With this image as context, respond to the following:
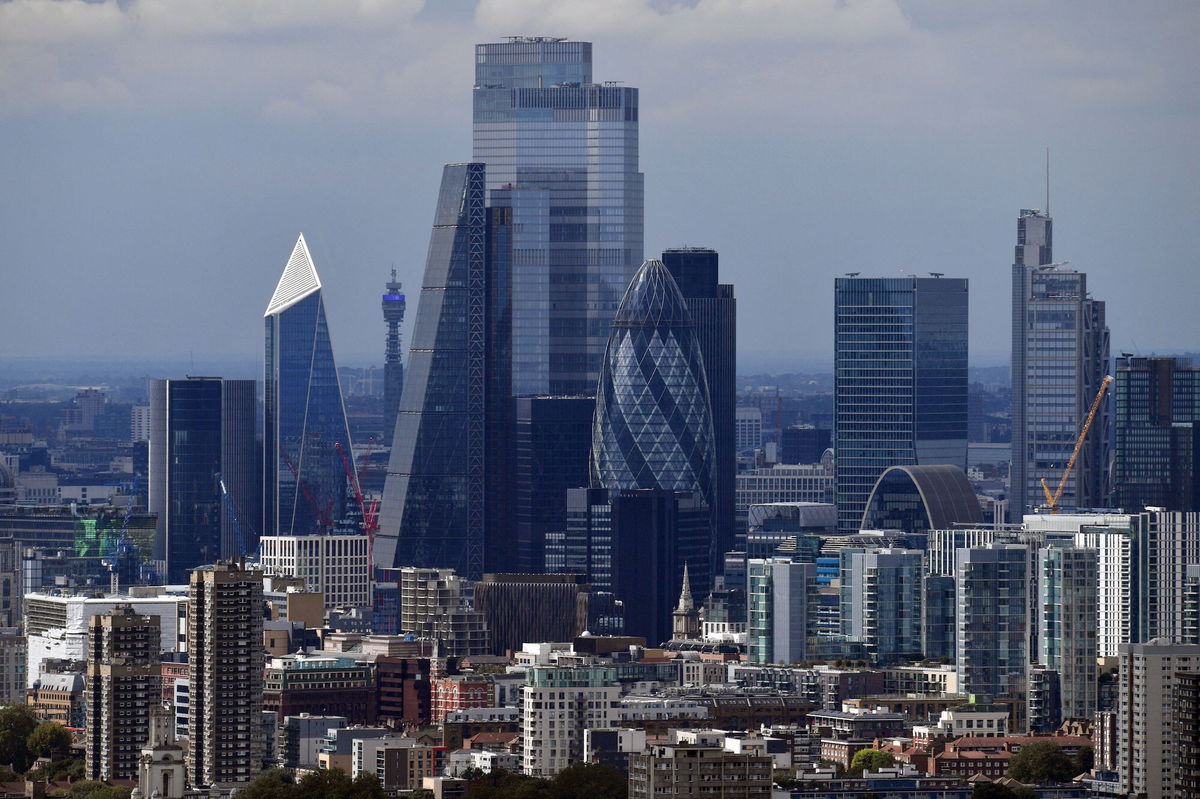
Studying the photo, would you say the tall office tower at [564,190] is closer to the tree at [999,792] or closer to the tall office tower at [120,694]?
the tall office tower at [120,694]

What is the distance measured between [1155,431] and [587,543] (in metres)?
22.6

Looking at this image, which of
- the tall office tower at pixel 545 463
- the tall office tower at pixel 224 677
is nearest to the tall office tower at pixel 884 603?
the tall office tower at pixel 224 677

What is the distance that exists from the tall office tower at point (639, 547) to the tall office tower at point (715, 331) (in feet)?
26.8

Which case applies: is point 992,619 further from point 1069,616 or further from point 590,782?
point 590,782

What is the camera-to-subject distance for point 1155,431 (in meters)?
156

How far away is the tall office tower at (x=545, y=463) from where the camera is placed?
166m

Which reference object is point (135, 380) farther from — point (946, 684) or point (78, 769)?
point (78, 769)

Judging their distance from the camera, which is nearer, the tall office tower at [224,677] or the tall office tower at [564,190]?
the tall office tower at [224,677]

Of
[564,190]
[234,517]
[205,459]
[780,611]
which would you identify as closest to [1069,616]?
[780,611]

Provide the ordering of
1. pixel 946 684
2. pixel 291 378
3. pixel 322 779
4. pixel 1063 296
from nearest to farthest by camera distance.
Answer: pixel 322 779 < pixel 946 684 < pixel 1063 296 < pixel 291 378

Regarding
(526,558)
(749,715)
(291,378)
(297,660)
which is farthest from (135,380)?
(749,715)

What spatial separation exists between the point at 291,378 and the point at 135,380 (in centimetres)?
997

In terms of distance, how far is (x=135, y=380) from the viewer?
604ft

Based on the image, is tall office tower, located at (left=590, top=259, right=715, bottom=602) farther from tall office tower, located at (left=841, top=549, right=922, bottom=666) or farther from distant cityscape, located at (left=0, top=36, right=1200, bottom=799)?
tall office tower, located at (left=841, top=549, right=922, bottom=666)
